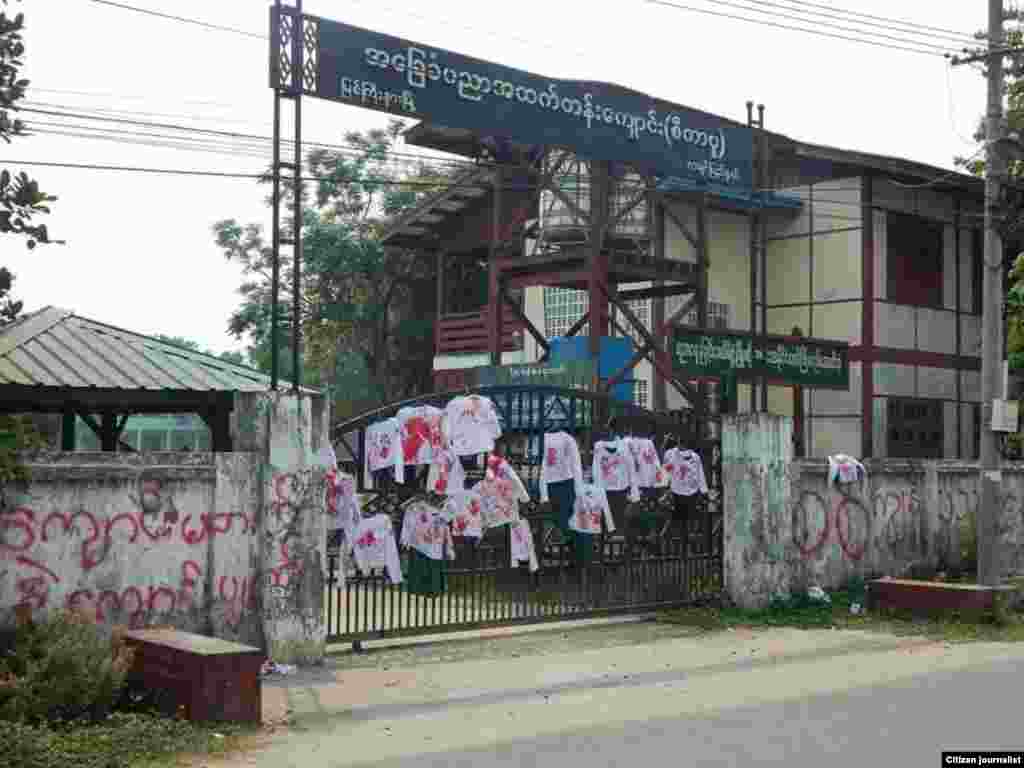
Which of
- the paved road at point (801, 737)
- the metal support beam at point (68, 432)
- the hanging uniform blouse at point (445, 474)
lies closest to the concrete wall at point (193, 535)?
the hanging uniform blouse at point (445, 474)

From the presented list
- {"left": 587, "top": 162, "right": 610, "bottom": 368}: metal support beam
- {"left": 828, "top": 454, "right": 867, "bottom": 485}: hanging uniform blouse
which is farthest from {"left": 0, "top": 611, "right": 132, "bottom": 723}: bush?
{"left": 587, "top": 162, "right": 610, "bottom": 368}: metal support beam

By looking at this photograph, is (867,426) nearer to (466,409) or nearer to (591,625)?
(591,625)

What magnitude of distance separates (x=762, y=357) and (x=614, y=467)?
15.1 feet

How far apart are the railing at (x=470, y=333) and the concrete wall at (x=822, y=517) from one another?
11.2 m

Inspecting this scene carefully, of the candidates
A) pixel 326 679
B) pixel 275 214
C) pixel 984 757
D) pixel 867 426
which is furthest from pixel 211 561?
pixel 867 426

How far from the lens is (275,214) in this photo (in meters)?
11.4

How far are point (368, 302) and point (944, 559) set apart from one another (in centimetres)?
1854

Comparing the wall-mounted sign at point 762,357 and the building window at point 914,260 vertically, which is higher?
the building window at point 914,260

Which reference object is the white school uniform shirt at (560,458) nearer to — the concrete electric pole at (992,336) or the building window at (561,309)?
the concrete electric pole at (992,336)

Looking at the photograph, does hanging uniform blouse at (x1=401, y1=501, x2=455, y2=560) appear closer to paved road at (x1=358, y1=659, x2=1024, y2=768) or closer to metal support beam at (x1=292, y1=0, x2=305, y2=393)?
metal support beam at (x1=292, y1=0, x2=305, y2=393)

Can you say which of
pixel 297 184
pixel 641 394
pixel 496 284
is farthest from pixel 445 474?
pixel 641 394

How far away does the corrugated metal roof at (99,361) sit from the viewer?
40.5ft

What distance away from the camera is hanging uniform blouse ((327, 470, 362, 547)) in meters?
11.8

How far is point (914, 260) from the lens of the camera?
84.6 feet
